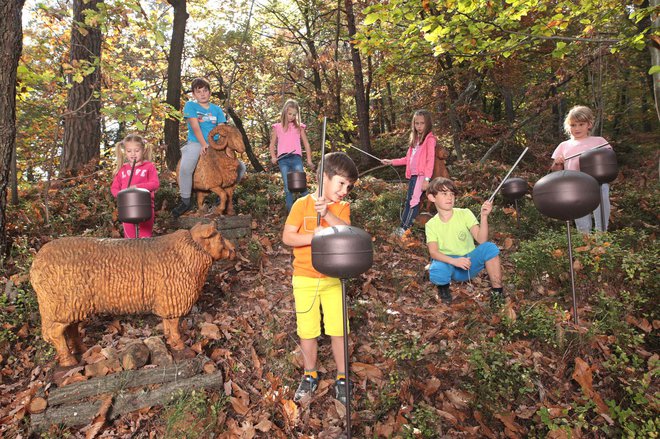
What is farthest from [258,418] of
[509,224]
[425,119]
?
[509,224]

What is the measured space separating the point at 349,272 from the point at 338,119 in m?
12.4

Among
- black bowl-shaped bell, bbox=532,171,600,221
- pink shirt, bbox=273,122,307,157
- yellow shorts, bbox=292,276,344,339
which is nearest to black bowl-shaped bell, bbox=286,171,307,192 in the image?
pink shirt, bbox=273,122,307,157

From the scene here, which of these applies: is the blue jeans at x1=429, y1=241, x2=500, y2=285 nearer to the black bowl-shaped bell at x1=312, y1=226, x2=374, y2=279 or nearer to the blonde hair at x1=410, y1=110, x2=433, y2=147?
the black bowl-shaped bell at x1=312, y1=226, x2=374, y2=279

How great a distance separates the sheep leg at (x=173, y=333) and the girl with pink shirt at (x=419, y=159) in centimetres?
370

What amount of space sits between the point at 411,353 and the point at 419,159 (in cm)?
333

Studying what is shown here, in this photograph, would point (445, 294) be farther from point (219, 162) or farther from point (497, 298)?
point (219, 162)

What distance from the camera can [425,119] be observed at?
5676 millimetres

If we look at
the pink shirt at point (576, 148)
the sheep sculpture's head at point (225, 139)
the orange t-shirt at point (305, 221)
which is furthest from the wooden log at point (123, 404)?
the pink shirt at point (576, 148)

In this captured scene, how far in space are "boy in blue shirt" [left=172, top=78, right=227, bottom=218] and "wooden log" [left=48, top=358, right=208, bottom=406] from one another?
2817mm

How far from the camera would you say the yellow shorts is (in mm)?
2977

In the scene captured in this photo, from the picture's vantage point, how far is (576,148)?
4848mm

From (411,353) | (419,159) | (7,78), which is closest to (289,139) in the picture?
(419,159)

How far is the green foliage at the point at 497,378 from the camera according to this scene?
284cm

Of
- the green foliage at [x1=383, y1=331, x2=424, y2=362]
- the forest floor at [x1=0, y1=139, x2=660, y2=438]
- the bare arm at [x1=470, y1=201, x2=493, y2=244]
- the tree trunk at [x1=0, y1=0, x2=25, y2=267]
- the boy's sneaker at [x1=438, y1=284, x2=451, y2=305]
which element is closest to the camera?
the forest floor at [x1=0, y1=139, x2=660, y2=438]
